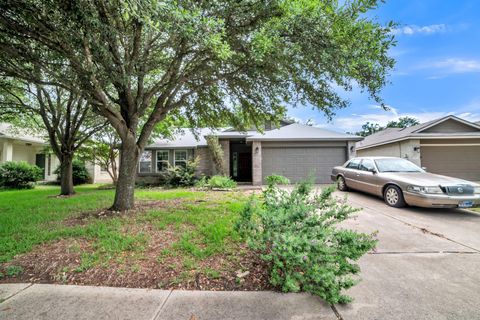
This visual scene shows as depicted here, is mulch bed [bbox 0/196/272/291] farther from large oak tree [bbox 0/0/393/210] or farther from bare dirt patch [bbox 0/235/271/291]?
large oak tree [bbox 0/0/393/210]

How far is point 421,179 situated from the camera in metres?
6.26

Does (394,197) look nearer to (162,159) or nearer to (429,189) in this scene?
(429,189)

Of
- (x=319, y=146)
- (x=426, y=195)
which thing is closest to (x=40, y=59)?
(x=426, y=195)

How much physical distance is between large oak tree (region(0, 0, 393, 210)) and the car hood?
274 cm

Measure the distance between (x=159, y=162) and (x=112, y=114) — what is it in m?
9.99

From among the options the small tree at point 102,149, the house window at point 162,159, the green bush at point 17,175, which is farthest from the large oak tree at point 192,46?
the green bush at point 17,175

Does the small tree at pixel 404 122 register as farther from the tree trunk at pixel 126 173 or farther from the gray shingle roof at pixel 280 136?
the tree trunk at pixel 126 173

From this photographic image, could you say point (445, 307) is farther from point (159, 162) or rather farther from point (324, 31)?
point (159, 162)

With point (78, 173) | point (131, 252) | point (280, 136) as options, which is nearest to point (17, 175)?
point (78, 173)

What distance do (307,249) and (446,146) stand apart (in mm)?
16010

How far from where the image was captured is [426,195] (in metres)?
5.78

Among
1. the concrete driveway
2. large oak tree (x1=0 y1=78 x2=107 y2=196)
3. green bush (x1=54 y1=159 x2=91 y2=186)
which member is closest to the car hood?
the concrete driveway

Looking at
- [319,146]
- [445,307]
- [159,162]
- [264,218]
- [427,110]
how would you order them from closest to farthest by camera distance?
[445,307]
[264,218]
[319,146]
[159,162]
[427,110]

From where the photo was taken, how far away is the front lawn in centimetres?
276
